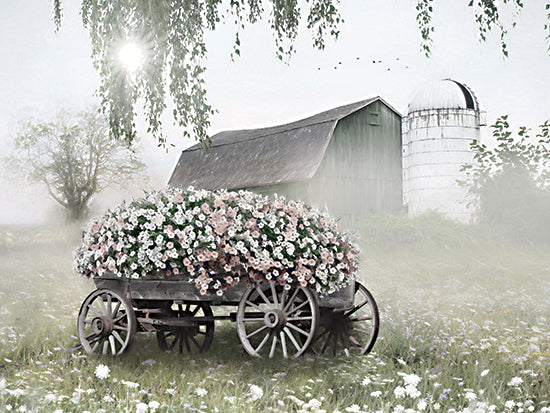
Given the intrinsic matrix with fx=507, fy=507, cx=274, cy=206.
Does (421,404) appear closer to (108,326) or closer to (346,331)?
(346,331)

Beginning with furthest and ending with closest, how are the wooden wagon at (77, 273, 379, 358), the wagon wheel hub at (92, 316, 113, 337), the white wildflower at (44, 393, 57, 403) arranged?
the wagon wheel hub at (92, 316, 113, 337)
the wooden wagon at (77, 273, 379, 358)
the white wildflower at (44, 393, 57, 403)

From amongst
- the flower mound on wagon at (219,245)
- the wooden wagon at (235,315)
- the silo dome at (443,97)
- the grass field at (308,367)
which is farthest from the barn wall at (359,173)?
the flower mound on wagon at (219,245)

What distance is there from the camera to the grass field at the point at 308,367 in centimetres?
383

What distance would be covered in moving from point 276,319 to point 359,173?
13054 mm

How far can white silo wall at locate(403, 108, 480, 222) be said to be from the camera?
61.6ft

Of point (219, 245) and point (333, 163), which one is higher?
point (333, 163)

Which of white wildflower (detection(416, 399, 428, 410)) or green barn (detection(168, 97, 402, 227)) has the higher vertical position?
green barn (detection(168, 97, 402, 227))

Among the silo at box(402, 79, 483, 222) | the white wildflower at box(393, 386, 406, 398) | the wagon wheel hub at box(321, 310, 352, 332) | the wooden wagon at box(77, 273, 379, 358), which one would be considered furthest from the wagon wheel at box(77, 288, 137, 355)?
the silo at box(402, 79, 483, 222)

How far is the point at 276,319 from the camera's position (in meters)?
4.75

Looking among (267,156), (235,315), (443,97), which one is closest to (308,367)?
(235,315)

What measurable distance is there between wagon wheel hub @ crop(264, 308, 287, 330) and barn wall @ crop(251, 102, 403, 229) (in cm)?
1061

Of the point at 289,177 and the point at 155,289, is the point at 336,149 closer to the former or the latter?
the point at 289,177

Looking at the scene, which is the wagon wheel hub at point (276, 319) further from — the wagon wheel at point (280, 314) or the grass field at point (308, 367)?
the grass field at point (308, 367)

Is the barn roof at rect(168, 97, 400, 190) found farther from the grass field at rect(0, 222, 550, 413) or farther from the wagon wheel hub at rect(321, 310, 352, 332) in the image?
the wagon wheel hub at rect(321, 310, 352, 332)
